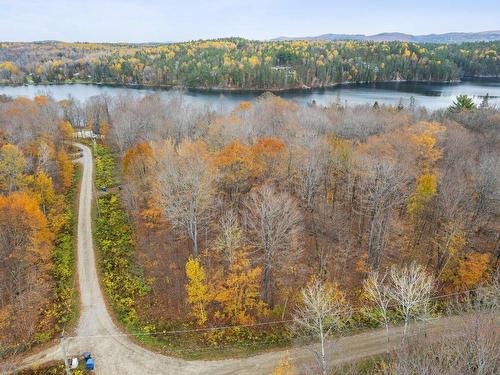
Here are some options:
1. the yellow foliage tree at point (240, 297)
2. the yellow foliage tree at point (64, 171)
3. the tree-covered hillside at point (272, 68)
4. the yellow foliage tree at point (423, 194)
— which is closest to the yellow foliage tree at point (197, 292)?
the yellow foliage tree at point (240, 297)

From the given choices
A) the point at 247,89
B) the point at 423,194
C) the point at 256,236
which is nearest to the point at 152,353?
the point at 256,236

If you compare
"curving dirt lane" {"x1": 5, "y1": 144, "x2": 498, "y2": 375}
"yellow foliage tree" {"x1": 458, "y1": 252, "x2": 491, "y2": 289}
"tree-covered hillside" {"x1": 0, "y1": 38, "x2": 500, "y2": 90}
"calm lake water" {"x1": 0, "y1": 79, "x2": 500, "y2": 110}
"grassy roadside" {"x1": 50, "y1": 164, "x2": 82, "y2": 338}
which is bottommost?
"curving dirt lane" {"x1": 5, "y1": 144, "x2": 498, "y2": 375}

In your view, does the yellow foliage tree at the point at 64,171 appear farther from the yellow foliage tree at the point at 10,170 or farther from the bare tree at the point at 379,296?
the bare tree at the point at 379,296

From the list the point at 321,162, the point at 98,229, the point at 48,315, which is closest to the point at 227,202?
Answer: the point at 321,162

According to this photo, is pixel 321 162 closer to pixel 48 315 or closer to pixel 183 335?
pixel 183 335

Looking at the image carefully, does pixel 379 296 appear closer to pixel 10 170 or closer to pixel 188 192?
pixel 188 192

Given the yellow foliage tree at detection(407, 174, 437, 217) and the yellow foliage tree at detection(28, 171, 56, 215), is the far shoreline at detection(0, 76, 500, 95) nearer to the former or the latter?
the yellow foliage tree at detection(28, 171, 56, 215)

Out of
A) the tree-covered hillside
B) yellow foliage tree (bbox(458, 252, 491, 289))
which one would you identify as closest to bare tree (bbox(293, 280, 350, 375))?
yellow foliage tree (bbox(458, 252, 491, 289))

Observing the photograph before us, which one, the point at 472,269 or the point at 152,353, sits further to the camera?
the point at 472,269
